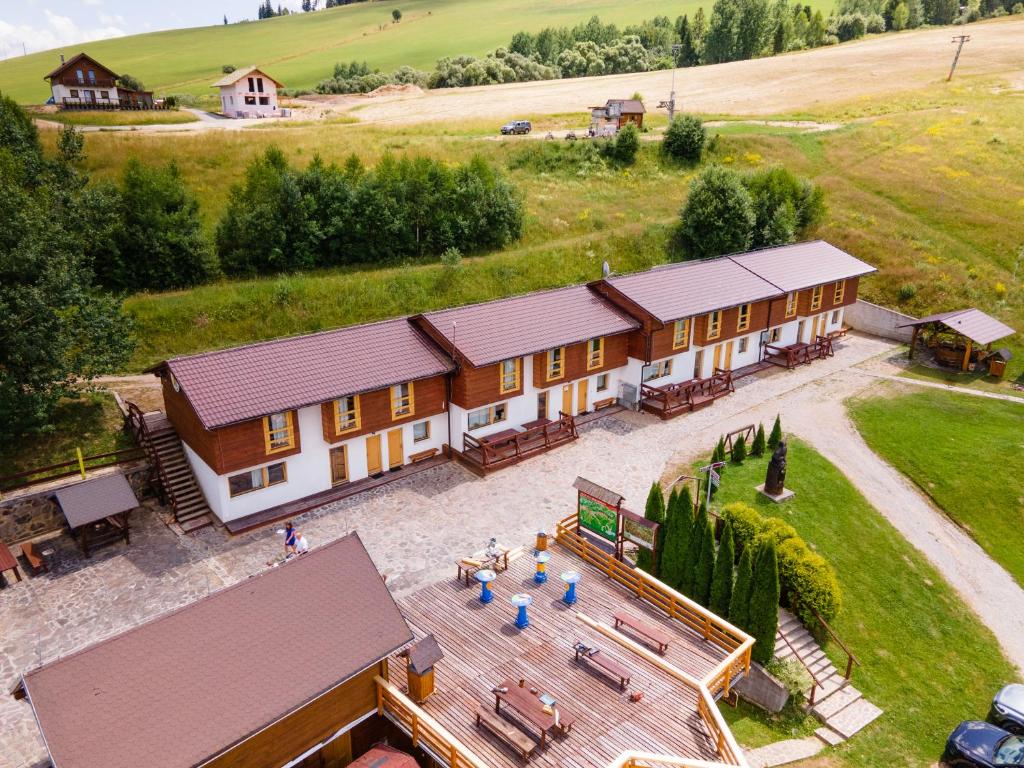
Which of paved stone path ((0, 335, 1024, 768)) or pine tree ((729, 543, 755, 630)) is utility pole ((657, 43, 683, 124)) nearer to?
paved stone path ((0, 335, 1024, 768))

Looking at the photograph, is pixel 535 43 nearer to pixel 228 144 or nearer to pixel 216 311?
pixel 228 144

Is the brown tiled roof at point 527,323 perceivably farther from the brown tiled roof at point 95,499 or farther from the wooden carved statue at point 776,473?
the brown tiled roof at point 95,499

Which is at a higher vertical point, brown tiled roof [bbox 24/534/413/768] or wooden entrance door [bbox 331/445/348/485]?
brown tiled roof [bbox 24/534/413/768]

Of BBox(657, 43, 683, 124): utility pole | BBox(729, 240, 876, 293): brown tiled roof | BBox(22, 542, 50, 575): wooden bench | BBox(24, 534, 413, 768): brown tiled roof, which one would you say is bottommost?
BBox(22, 542, 50, 575): wooden bench

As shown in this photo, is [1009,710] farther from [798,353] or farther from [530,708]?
[798,353]

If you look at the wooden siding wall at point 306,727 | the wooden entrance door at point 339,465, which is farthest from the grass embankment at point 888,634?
the wooden entrance door at point 339,465

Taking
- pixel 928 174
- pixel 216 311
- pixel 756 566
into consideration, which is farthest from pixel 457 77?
pixel 756 566

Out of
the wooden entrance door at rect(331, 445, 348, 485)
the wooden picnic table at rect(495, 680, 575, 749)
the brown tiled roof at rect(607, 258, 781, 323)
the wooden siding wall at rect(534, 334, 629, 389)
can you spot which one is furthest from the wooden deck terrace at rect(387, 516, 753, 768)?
the brown tiled roof at rect(607, 258, 781, 323)
